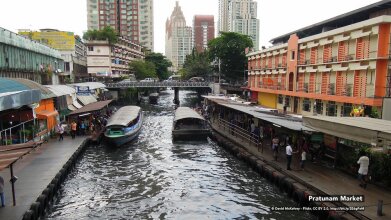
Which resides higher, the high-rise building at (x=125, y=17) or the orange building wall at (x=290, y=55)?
the high-rise building at (x=125, y=17)

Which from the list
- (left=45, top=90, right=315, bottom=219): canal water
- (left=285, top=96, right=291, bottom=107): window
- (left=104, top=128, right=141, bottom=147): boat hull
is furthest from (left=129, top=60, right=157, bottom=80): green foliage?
(left=45, top=90, right=315, bottom=219): canal water

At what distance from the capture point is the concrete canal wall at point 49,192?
13.7 metres

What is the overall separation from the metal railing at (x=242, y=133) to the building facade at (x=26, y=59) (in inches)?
890

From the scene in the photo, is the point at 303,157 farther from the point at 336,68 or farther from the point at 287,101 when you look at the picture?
the point at 287,101

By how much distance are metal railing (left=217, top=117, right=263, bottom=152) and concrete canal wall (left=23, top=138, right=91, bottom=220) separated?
1372cm

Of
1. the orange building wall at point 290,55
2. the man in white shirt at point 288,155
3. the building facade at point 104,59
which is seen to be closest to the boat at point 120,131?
the man in white shirt at point 288,155

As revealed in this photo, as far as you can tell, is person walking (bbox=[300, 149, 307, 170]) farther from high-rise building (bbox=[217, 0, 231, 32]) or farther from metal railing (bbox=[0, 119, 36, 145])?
high-rise building (bbox=[217, 0, 231, 32])

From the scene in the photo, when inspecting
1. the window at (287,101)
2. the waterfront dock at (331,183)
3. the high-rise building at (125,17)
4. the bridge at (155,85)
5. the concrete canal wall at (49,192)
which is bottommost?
the concrete canal wall at (49,192)

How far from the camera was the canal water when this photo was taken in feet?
53.0

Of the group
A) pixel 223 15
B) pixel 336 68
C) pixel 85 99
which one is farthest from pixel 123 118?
pixel 223 15

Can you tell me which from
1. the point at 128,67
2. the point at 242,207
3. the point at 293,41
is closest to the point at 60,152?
the point at 242,207

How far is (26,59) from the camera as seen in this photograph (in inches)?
1460

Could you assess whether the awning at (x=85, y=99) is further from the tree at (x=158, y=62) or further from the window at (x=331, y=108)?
the tree at (x=158, y=62)

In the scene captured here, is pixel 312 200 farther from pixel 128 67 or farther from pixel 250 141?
pixel 128 67
